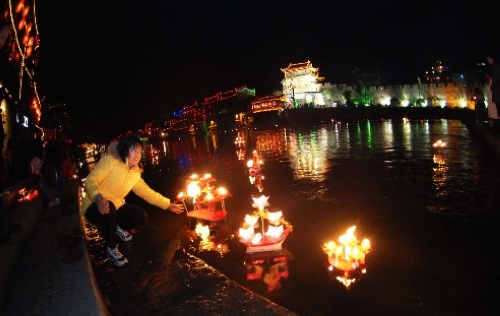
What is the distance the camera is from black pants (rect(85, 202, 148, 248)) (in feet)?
14.5

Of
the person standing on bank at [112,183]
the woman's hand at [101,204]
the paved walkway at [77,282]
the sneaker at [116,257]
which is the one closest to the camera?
the paved walkway at [77,282]

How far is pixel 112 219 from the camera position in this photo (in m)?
4.43

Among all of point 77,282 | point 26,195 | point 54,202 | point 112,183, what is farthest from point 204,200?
point 77,282

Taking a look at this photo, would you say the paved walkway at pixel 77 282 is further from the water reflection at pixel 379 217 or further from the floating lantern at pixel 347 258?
the floating lantern at pixel 347 258

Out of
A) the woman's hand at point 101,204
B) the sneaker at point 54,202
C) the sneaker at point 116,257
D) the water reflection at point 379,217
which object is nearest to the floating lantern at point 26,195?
the sneaker at point 54,202

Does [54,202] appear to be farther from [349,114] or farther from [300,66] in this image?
[300,66]

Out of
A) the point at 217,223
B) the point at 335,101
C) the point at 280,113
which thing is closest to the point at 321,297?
the point at 217,223

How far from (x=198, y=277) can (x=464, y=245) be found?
3970 mm

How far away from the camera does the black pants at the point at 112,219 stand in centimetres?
441

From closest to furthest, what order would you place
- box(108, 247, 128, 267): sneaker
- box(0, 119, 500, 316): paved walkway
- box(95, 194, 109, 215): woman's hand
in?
box(0, 119, 500, 316): paved walkway, box(95, 194, 109, 215): woman's hand, box(108, 247, 128, 267): sneaker

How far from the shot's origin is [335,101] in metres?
78.6

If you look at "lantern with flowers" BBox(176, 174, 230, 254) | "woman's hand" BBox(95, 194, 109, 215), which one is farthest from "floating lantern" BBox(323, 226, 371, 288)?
"woman's hand" BBox(95, 194, 109, 215)

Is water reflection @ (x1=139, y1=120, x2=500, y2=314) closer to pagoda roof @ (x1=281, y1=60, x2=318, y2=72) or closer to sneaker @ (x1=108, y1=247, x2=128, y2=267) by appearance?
sneaker @ (x1=108, y1=247, x2=128, y2=267)

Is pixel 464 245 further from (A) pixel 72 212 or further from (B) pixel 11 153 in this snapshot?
(B) pixel 11 153
